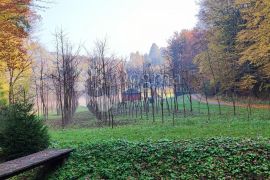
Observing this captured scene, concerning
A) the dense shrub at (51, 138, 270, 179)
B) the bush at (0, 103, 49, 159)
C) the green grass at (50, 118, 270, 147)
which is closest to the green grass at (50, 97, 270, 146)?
the green grass at (50, 118, 270, 147)

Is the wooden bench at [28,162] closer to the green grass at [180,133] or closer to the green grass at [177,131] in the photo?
the green grass at [180,133]

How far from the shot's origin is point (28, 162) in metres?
5.82

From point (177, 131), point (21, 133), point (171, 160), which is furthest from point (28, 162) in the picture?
point (177, 131)

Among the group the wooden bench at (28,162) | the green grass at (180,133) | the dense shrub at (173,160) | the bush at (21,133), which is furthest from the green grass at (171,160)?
the bush at (21,133)

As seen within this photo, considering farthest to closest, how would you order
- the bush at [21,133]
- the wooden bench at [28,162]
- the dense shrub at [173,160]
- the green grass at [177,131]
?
the green grass at [177,131] < the bush at [21,133] < the dense shrub at [173,160] < the wooden bench at [28,162]

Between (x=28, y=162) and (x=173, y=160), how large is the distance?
2.89m

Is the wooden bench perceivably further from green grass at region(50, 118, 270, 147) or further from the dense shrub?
green grass at region(50, 118, 270, 147)

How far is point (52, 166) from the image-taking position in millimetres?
7098

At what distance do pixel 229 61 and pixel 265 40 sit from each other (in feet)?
33.5

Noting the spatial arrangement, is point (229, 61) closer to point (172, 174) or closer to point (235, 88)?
point (235, 88)

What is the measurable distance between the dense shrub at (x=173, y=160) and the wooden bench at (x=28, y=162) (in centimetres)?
34

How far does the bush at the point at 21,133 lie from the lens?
24.6 ft

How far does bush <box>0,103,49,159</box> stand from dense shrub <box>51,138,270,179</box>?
1.18m

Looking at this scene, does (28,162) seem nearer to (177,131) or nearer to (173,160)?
(173,160)
